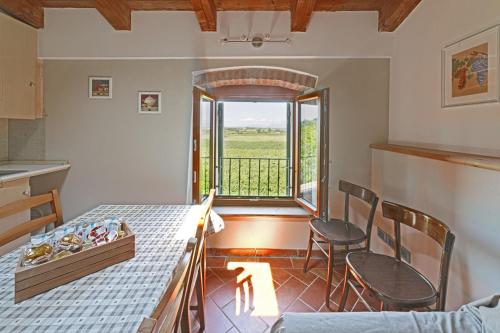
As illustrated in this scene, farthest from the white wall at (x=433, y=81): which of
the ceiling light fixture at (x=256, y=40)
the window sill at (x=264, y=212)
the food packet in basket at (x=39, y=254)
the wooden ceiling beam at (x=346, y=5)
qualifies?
the food packet in basket at (x=39, y=254)

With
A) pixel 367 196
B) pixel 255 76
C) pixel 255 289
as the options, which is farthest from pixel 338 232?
pixel 255 76

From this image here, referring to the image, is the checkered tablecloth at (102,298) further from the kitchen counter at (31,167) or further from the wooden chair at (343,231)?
the kitchen counter at (31,167)

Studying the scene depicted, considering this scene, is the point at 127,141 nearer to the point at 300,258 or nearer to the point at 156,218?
the point at 156,218

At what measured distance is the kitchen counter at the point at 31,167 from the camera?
98.0 inches

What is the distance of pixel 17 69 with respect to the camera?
274 centimetres

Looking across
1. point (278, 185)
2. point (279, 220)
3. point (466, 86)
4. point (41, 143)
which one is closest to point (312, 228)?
point (279, 220)

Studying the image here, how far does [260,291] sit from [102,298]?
1.68m

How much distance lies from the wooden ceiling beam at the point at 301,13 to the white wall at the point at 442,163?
90cm

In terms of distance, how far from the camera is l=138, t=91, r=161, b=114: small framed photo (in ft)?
9.96

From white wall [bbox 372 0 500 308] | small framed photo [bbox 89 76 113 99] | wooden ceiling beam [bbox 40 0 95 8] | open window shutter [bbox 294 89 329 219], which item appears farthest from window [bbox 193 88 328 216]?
wooden ceiling beam [bbox 40 0 95 8]

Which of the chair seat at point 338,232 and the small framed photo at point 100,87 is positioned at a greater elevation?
the small framed photo at point 100,87

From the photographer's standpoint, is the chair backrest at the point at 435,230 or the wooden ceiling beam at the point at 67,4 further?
the wooden ceiling beam at the point at 67,4

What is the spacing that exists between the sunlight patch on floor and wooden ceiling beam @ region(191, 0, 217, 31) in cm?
237

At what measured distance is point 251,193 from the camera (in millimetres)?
3721
